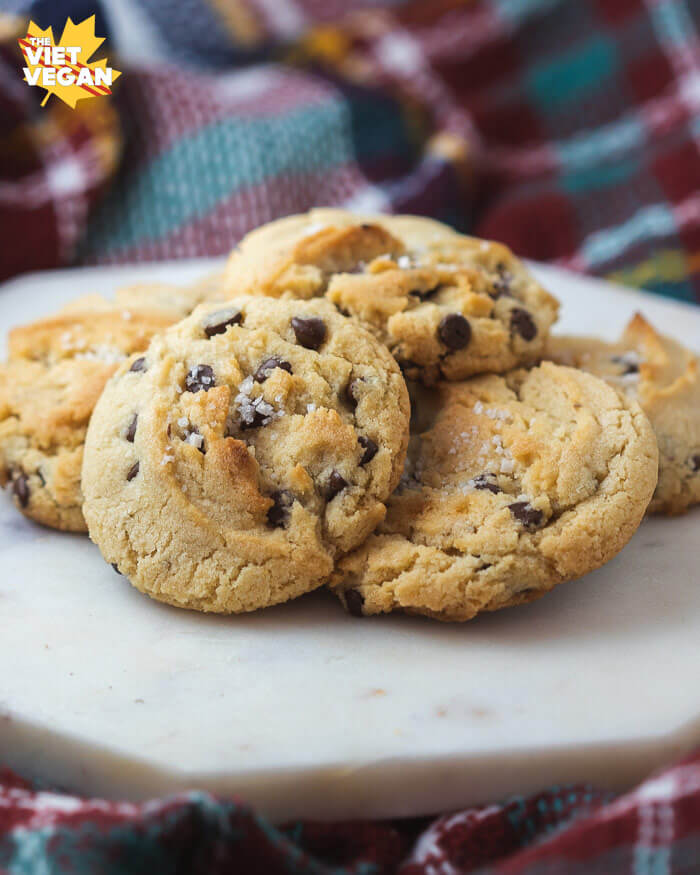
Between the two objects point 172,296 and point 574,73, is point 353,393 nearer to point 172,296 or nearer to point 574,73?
point 172,296

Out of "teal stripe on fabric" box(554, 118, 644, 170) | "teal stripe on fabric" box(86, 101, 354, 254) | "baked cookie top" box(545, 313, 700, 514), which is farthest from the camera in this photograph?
"teal stripe on fabric" box(554, 118, 644, 170)

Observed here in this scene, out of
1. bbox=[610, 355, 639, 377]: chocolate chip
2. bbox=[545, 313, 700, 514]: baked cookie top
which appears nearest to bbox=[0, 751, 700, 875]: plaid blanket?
bbox=[545, 313, 700, 514]: baked cookie top

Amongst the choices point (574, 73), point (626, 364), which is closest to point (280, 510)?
point (626, 364)

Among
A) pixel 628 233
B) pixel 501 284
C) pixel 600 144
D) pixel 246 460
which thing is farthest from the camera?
pixel 600 144

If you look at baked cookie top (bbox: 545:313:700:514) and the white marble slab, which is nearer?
the white marble slab

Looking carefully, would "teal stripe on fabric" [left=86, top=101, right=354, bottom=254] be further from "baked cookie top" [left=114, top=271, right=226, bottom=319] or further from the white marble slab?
the white marble slab

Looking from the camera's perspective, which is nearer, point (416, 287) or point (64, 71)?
point (416, 287)

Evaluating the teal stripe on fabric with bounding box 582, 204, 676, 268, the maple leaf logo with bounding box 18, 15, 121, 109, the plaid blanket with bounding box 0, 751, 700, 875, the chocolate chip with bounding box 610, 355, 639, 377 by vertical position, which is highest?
the maple leaf logo with bounding box 18, 15, 121, 109
